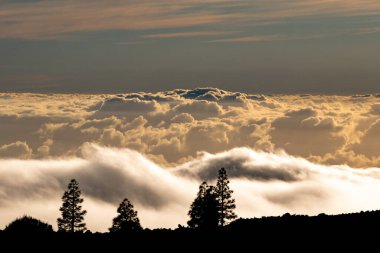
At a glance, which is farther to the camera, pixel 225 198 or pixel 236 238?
pixel 225 198

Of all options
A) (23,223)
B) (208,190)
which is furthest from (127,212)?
(23,223)

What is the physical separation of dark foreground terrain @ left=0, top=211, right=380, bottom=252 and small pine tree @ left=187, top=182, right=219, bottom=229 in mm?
44793

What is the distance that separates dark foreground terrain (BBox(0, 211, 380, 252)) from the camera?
42.9m

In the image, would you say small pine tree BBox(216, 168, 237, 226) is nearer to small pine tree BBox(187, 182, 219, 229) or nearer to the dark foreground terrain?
small pine tree BBox(187, 182, 219, 229)

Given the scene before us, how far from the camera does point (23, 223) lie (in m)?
48.8

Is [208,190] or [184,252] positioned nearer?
[184,252]

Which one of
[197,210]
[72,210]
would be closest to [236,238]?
[197,210]

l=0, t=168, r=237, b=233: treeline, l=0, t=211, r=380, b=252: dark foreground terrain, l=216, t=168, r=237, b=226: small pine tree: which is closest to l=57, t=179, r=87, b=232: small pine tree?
l=0, t=168, r=237, b=233: treeline

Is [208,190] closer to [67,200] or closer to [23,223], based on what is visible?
[67,200]

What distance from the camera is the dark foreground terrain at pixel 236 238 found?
141ft

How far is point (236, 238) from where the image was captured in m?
44.8

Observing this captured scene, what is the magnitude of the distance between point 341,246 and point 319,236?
2501mm

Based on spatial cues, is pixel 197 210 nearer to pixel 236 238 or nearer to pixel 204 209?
pixel 204 209

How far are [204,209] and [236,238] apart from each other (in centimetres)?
5145
